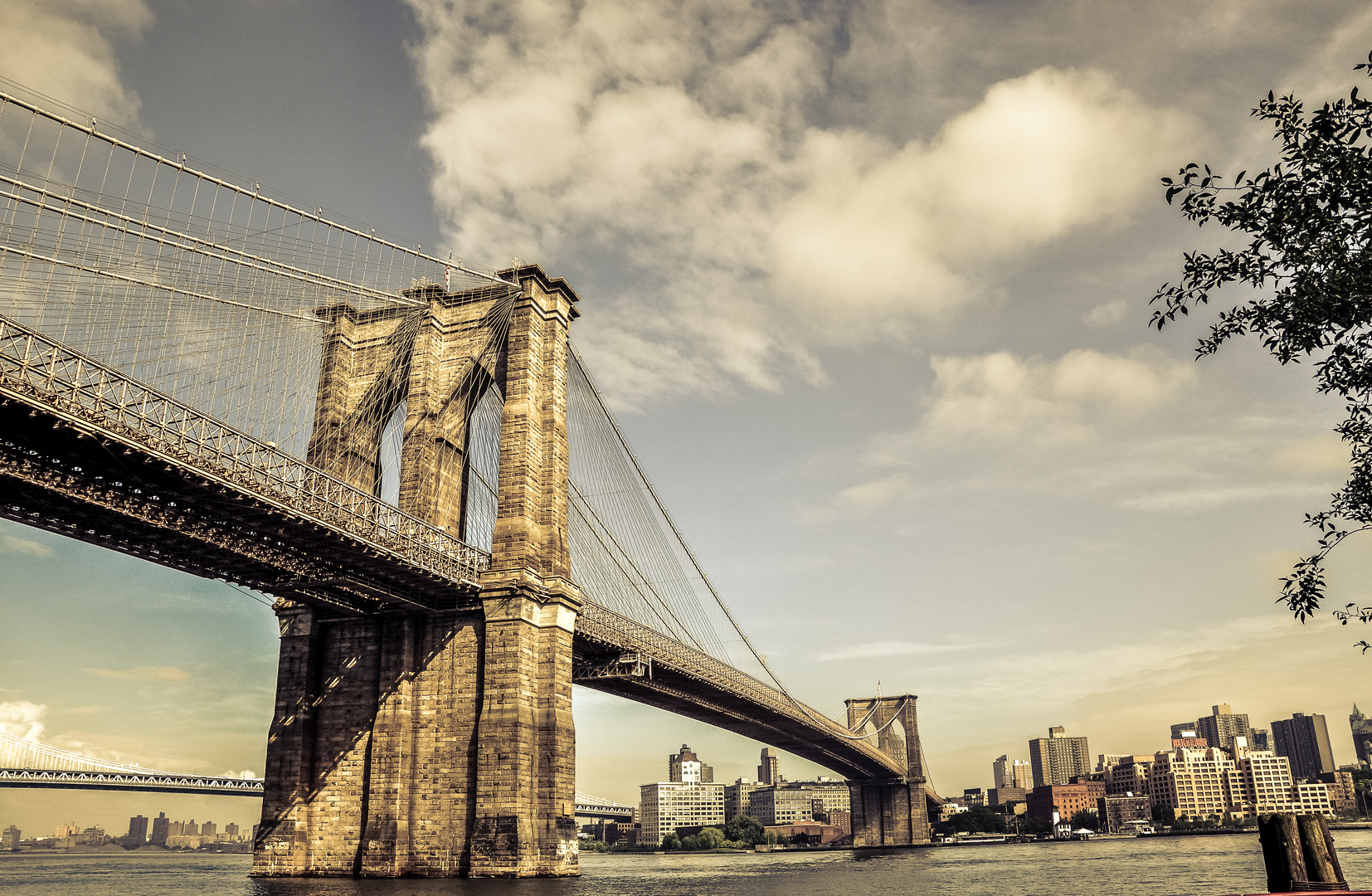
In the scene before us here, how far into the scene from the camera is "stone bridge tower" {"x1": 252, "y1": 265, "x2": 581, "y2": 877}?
40625 millimetres

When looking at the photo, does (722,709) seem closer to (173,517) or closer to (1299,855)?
(173,517)

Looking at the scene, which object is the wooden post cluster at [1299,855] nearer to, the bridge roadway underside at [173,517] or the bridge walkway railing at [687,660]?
the bridge roadway underside at [173,517]

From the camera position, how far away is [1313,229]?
11.8 m

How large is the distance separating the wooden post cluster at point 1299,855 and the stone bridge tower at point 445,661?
32.6m

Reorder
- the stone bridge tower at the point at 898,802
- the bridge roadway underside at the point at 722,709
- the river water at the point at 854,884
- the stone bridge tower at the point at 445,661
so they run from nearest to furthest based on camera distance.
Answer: the river water at the point at 854,884
the stone bridge tower at the point at 445,661
the bridge roadway underside at the point at 722,709
the stone bridge tower at the point at 898,802

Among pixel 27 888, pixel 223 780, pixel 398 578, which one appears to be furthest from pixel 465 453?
pixel 223 780

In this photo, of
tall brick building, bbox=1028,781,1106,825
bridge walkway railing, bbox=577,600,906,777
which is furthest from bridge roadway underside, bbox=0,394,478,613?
tall brick building, bbox=1028,781,1106,825

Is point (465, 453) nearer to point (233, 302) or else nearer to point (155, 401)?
point (233, 302)

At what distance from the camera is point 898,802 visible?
124 m

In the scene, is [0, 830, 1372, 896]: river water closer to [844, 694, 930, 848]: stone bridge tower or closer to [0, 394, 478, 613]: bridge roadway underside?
[0, 394, 478, 613]: bridge roadway underside

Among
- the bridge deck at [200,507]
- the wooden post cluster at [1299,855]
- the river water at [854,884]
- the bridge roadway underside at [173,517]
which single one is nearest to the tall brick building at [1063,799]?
the river water at [854,884]

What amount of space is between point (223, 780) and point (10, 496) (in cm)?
9480

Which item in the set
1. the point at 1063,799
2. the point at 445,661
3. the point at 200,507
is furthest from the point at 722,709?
the point at 1063,799

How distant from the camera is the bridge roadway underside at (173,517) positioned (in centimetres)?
2738
